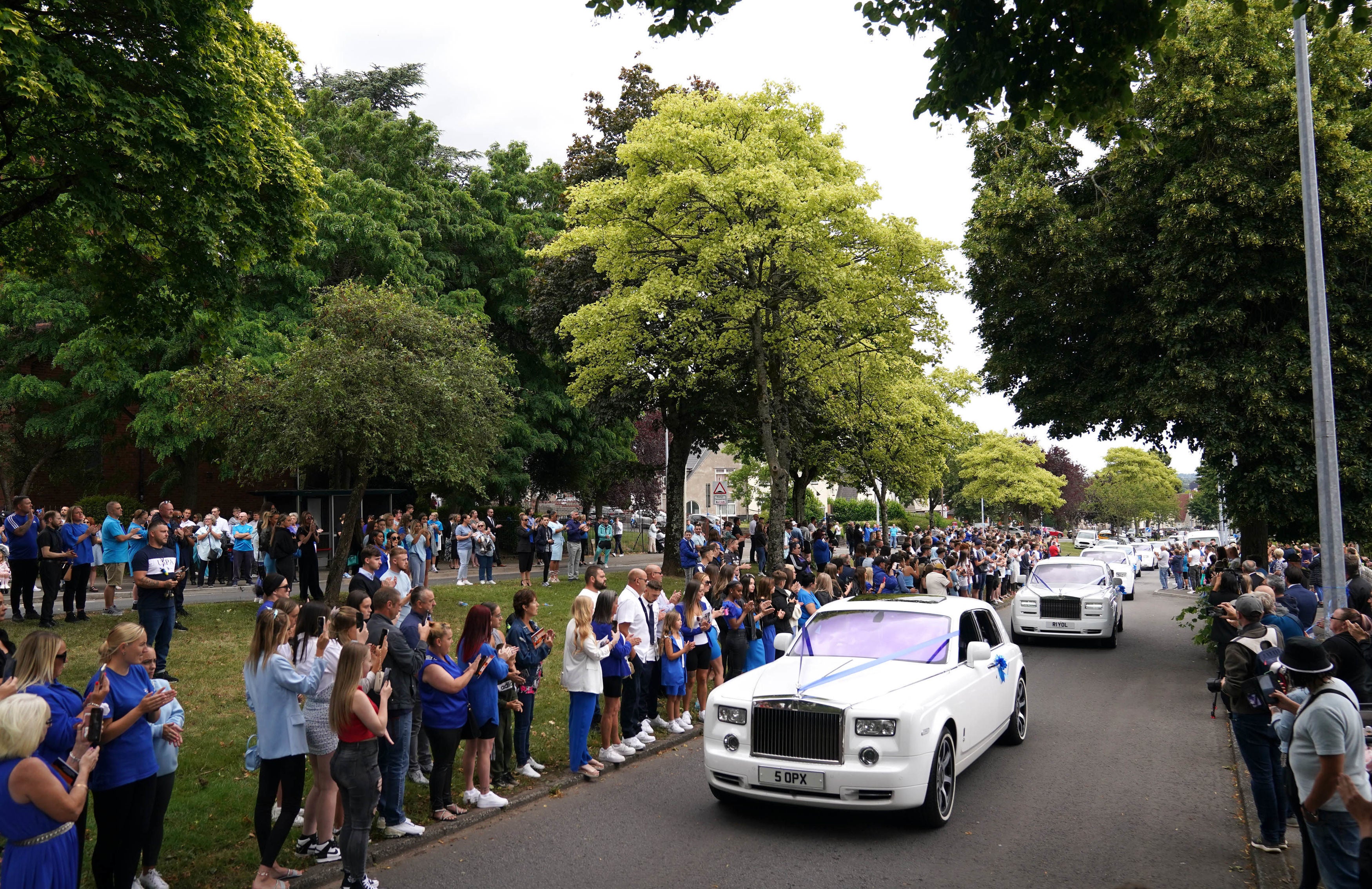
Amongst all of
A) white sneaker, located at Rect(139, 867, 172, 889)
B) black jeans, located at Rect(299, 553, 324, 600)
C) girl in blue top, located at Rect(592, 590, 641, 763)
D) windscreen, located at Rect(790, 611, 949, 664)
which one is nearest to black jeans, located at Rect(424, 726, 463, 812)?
A: girl in blue top, located at Rect(592, 590, 641, 763)

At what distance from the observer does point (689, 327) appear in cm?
2028

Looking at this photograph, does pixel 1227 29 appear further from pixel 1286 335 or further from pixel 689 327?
pixel 689 327

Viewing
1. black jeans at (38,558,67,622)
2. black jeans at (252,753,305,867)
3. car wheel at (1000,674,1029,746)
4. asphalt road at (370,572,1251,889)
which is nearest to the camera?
black jeans at (252,753,305,867)

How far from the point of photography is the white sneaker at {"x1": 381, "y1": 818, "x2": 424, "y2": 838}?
6.81 metres

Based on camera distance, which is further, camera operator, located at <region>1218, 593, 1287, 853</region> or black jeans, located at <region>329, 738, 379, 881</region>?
camera operator, located at <region>1218, 593, 1287, 853</region>

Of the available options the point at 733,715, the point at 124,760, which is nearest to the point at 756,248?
the point at 733,715

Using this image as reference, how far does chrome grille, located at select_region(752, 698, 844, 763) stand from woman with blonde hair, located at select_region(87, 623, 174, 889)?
4284 mm

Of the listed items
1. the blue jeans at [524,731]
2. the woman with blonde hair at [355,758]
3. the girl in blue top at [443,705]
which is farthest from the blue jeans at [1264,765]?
the woman with blonde hair at [355,758]

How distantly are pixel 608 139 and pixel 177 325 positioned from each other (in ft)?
60.4

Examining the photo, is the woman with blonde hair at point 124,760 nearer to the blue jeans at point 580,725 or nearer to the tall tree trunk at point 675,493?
the blue jeans at point 580,725

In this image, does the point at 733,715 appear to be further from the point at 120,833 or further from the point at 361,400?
the point at 361,400

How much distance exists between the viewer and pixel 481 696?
756 centimetres

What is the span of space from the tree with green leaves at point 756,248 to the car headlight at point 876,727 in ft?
39.2

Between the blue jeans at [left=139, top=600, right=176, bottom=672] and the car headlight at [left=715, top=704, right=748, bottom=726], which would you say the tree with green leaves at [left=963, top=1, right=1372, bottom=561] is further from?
the blue jeans at [left=139, top=600, right=176, bottom=672]
